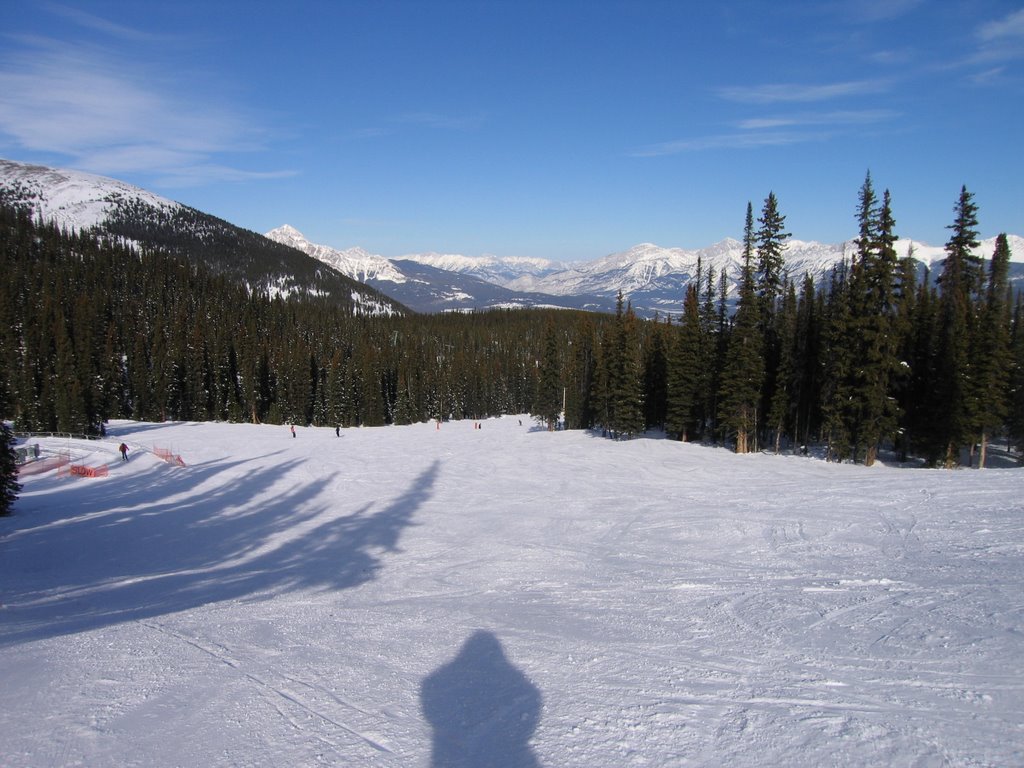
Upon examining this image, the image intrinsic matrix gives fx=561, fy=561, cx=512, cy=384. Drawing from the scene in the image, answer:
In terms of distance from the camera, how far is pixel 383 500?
28.0 meters

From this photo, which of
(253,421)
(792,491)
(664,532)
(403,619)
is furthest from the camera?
(253,421)

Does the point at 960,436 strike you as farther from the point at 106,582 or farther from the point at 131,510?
the point at 131,510

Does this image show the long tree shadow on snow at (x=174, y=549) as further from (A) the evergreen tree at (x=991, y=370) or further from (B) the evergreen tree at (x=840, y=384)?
(A) the evergreen tree at (x=991, y=370)

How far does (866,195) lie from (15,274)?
152804 mm

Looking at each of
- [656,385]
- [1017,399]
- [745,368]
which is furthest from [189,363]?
[1017,399]

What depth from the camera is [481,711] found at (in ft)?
23.7

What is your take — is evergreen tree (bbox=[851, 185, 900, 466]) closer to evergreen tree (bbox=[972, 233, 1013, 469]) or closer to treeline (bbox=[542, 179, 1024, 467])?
treeline (bbox=[542, 179, 1024, 467])

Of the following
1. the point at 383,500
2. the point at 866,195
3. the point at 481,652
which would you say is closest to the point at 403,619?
the point at 481,652

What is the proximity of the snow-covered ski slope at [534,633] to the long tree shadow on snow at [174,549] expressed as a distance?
0.16 metres

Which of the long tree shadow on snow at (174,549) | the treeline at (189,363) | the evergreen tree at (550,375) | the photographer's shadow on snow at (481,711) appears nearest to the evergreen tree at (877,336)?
the long tree shadow on snow at (174,549)

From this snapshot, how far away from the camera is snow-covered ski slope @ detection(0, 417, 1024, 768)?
6297mm

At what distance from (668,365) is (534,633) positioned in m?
45.9

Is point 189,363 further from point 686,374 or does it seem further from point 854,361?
point 854,361

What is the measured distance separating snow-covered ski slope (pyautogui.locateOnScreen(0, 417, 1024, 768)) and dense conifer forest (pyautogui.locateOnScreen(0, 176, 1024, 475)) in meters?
14.3
